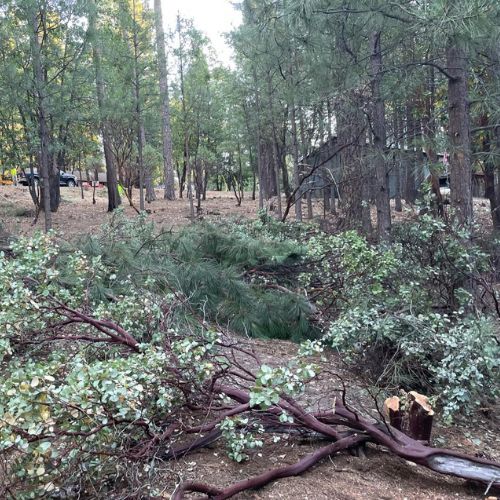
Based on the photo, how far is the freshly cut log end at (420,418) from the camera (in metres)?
3.13

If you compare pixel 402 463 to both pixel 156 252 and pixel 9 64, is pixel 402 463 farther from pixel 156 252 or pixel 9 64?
pixel 9 64

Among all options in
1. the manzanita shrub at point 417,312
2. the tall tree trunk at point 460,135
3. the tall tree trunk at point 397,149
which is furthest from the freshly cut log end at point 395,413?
the tall tree trunk at point 397,149

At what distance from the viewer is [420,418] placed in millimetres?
3139

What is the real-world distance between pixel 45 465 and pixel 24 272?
1770mm

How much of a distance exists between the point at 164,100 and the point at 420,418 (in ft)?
40.2

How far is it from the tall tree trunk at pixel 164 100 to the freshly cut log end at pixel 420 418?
11.6 meters

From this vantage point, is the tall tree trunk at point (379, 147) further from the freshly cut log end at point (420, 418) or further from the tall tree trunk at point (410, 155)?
the freshly cut log end at point (420, 418)

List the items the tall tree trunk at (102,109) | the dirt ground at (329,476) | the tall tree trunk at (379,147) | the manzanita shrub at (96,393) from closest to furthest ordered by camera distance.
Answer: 1. the manzanita shrub at (96,393)
2. the dirt ground at (329,476)
3. the tall tree trunk at (379,147)
4. the tall tree trunk at (102,109)

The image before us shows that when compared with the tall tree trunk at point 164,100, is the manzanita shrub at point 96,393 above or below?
below

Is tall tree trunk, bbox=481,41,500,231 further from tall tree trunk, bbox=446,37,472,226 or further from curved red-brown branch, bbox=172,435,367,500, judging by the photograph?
curved red-brown branch, bbox=172,435,367,500

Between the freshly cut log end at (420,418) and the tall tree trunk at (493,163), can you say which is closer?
the freshly cut log end at (420,418)

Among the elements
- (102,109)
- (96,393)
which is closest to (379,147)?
(96,393)

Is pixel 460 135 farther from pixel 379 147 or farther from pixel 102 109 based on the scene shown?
pixel 102 109

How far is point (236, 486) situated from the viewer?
253 cm
